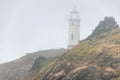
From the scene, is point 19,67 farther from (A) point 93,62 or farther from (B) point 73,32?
(A) point 93,62

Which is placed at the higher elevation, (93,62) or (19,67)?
(93,62)

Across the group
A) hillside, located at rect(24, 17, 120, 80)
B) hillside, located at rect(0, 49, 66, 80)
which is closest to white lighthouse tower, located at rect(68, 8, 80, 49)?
hillside, located at rect(0, 49, 66, 80)

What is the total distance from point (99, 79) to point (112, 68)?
11.8 feet

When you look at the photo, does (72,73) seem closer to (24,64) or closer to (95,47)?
(95,47)

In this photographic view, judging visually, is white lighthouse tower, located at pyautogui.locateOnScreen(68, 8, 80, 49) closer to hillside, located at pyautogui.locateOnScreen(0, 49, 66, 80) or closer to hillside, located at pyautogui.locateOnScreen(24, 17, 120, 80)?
hillside, located at pyautogui.locateOnScreen(0, 49, 66, 80)

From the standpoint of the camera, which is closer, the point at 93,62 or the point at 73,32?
the point at 93,62

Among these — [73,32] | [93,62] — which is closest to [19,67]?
[73,32]

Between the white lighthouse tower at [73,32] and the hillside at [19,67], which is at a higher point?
the white lighthouse tower at [73,32]

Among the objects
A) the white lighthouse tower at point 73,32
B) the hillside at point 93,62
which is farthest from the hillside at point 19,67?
the hillside at point 93,62

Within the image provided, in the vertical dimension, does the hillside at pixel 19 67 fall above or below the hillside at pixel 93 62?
below

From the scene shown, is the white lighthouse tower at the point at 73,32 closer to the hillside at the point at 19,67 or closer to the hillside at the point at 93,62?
the hillside at the point at 19,67

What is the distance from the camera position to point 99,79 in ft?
179

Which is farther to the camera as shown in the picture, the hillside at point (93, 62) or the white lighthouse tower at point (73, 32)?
the white lighthouse tower at point (73, 32)

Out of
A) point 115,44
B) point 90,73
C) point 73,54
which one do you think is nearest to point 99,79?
point 90,73
